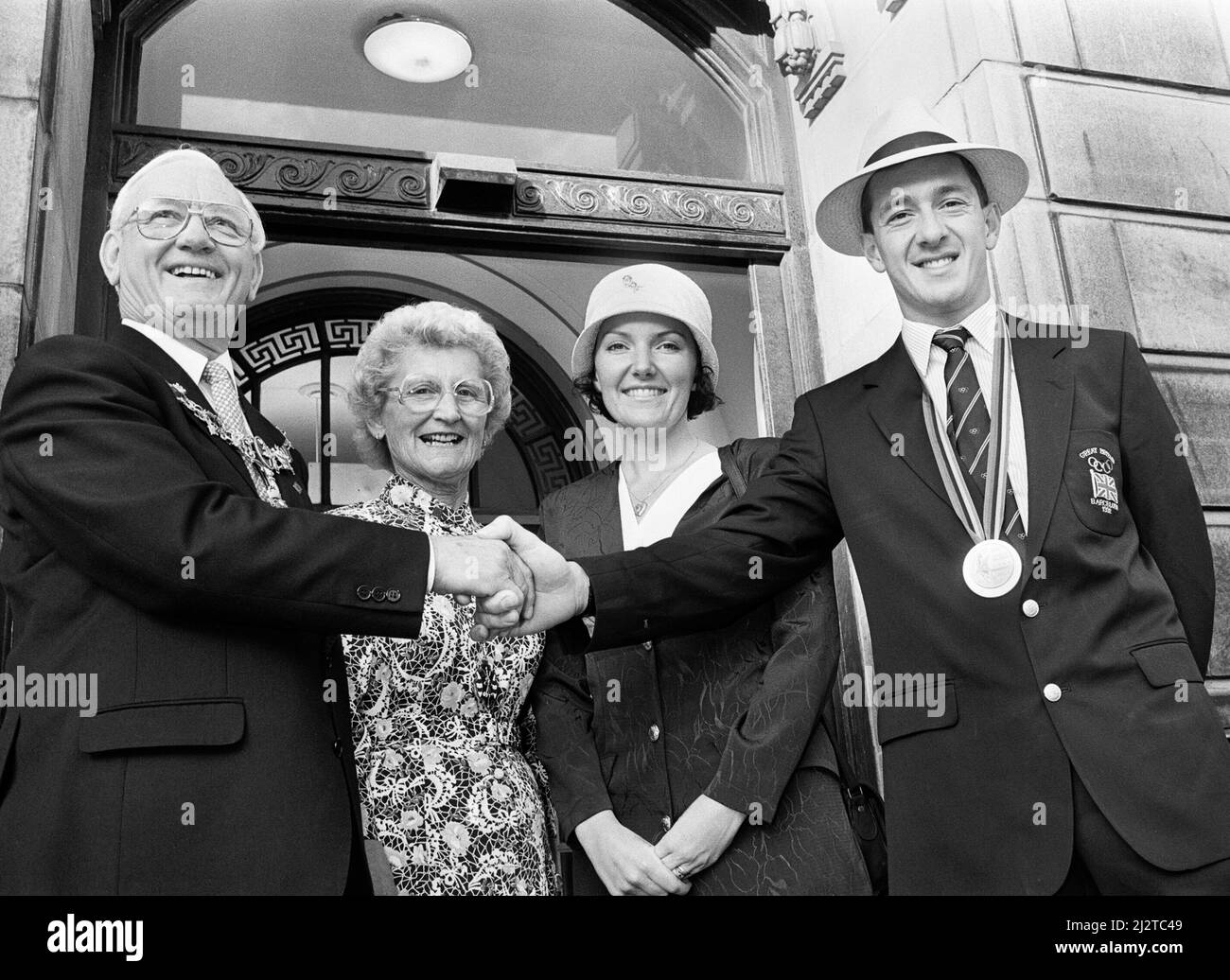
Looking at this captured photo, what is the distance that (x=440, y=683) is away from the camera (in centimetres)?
250

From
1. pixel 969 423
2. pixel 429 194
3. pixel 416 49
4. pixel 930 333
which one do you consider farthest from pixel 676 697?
pixel 416 49

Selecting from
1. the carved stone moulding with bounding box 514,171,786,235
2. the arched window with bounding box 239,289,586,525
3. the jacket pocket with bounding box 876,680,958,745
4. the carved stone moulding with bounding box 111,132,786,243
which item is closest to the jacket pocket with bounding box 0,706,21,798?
the jacket pocket with bounding box 876,680,958,745

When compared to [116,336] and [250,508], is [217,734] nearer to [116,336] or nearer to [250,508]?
[250,508]

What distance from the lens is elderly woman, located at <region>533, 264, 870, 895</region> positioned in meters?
2.38

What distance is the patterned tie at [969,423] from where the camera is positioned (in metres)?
2.30

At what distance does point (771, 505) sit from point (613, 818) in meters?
0.79

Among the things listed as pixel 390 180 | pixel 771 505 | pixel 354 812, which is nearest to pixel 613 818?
pixel 354 812

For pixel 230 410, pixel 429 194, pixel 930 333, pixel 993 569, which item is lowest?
pixel 993 569

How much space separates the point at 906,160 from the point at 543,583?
1284 mm

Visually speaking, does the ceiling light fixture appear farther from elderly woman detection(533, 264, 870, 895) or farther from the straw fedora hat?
the straw fedora hat

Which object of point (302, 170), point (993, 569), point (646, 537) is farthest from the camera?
point (302, 170)

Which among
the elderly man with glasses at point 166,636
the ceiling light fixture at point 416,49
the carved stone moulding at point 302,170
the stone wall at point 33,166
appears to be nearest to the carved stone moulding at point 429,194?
the carved stone moulding at point 302,170

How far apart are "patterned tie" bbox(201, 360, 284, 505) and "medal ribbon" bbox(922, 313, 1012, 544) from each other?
1374 millimetres

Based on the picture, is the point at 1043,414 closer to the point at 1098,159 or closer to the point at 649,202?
the point at 1098,159
